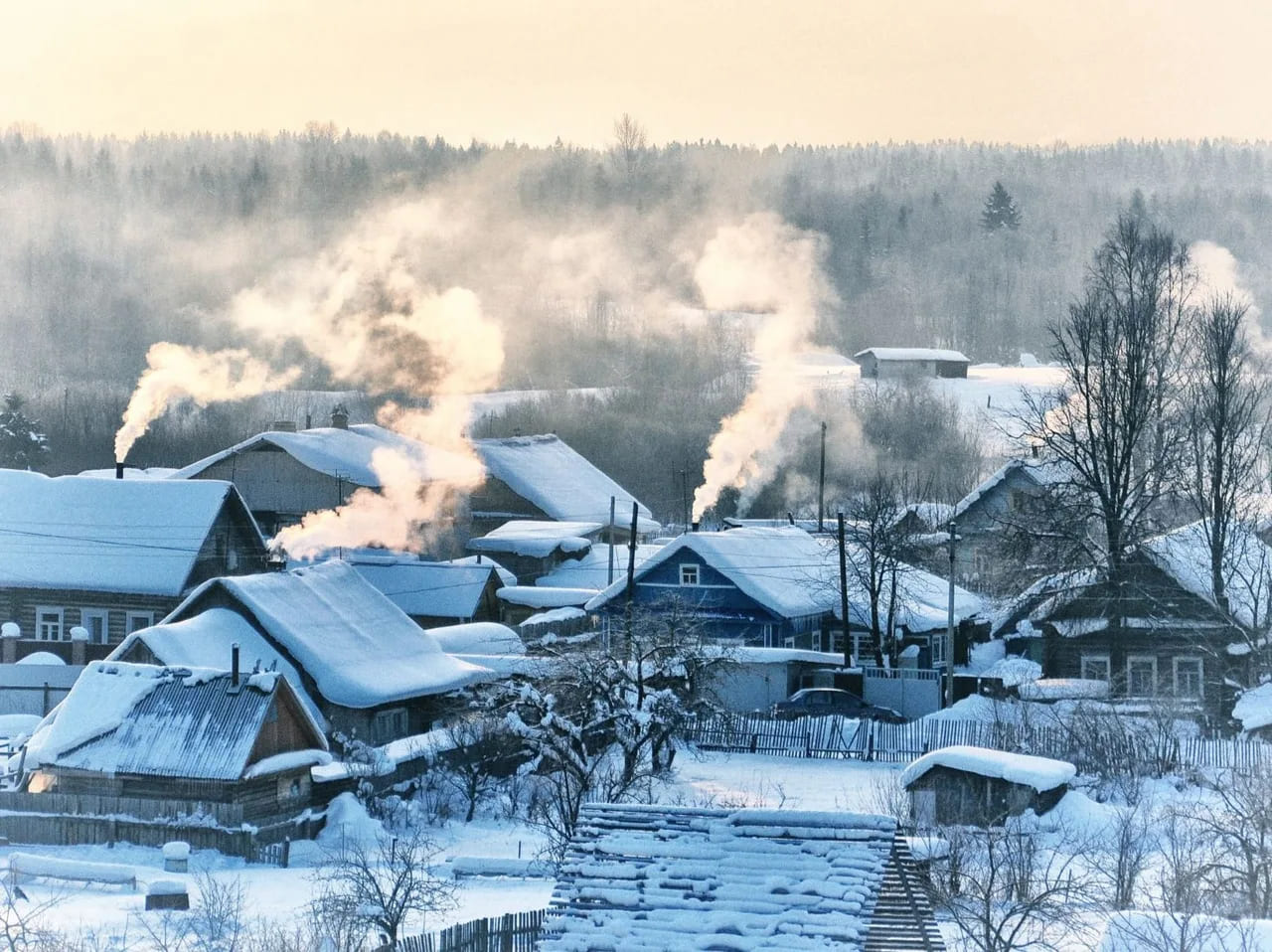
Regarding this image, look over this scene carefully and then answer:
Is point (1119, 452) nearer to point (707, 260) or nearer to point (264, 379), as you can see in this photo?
point (264, 379)

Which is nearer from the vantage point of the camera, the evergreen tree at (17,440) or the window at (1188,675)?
the window at (1188,675)

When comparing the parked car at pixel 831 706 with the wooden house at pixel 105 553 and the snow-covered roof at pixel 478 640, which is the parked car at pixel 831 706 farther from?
the wooden house at pixel 105 553

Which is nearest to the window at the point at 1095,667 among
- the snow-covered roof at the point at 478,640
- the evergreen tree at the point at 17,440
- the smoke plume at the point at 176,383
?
the snow-covered roof at the point at 478,640

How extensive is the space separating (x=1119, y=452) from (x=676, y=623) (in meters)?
10.6

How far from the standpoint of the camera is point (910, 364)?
118 m

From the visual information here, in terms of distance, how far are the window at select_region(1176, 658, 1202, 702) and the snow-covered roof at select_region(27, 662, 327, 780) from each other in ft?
70.5

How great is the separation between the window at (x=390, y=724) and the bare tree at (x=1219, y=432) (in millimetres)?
17470

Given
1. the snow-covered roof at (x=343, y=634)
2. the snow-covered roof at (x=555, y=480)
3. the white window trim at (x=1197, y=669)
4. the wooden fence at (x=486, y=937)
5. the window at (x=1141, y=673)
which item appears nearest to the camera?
the wooden fence at (x=486, y=937)

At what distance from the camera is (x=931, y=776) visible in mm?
28875

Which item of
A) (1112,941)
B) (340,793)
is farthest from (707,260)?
(1112,941)

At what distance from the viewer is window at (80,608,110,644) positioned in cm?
4541

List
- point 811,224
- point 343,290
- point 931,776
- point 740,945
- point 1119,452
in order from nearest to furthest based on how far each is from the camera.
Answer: point 740,945
point 931,776
point 1119,452
point 343,290
point 811,224

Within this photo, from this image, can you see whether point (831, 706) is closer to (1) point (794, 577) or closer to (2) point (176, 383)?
(1) point (794, 577)

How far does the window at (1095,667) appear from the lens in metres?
41.1
